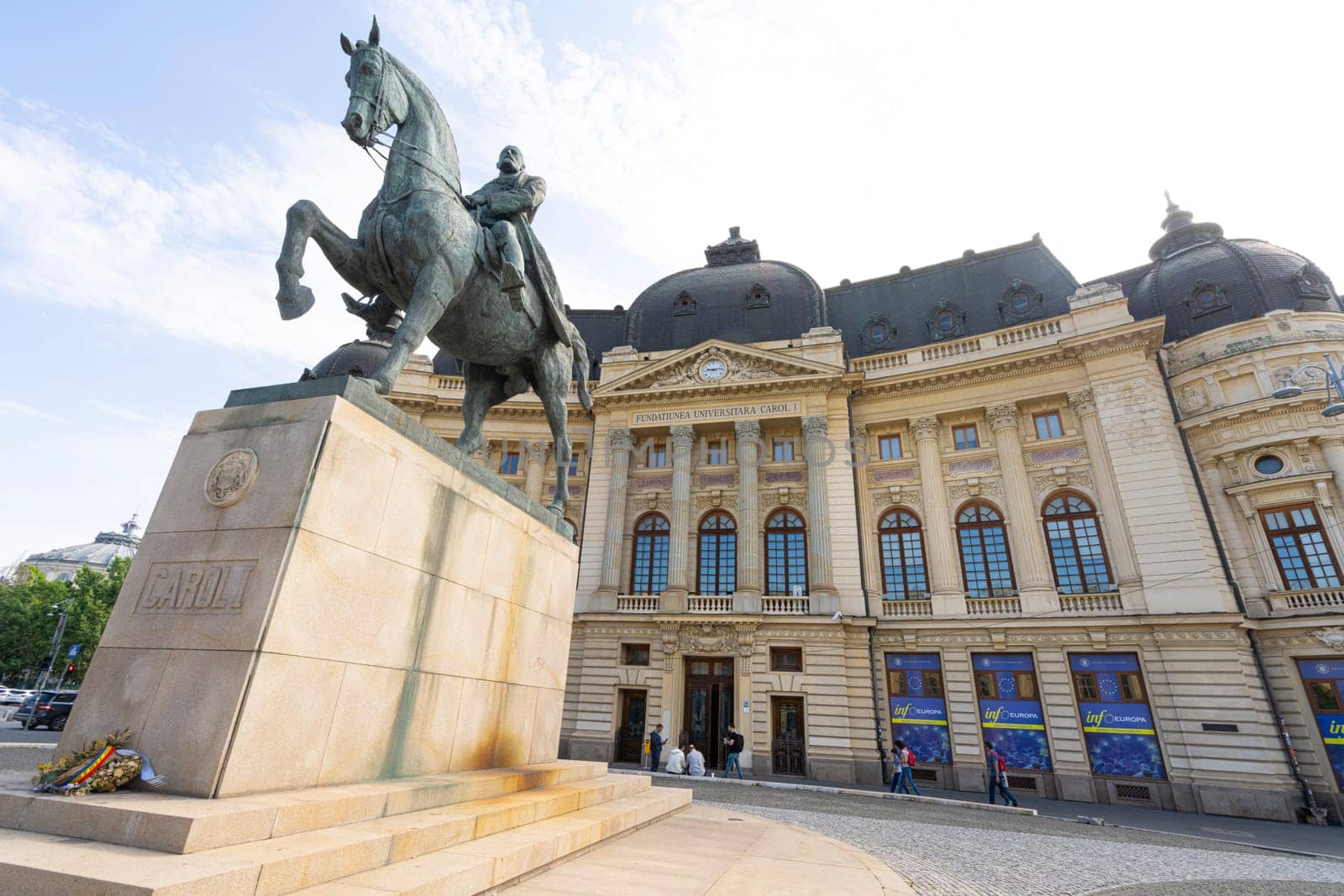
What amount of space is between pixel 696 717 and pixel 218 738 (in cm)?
2360

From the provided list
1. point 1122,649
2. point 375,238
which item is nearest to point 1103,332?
point 1122,649

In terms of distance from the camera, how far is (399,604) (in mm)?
4926

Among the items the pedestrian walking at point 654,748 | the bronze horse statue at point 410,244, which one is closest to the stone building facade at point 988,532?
the pedestrian walking at point 654,748

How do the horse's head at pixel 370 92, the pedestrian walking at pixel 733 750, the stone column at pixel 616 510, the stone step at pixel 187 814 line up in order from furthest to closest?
the stone column at pixel 616 510
the pedestrian walking at pixel 733 750
the horse's head at pixel 370 92
the stone step at pixel 187 814

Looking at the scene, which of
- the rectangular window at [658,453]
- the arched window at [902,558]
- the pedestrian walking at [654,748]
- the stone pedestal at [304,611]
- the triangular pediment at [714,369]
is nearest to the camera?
the stone pedestal at [304,611]

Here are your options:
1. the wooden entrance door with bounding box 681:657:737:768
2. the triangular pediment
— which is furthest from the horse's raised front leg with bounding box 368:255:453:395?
the triangular pediment

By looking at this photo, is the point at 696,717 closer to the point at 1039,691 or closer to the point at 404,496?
the point at 1039,691

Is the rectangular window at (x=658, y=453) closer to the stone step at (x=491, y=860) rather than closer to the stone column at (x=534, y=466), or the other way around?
the stone column at (x=534, y=466)

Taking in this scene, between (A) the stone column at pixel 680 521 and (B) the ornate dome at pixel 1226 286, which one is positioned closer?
(B) the ornate dome at pixel 1226 286

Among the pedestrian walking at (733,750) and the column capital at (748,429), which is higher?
the column capital at (748,429)

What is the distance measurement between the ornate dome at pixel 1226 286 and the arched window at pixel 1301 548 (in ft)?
25.5

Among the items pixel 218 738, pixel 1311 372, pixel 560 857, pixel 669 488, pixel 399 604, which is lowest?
pixel 560 857

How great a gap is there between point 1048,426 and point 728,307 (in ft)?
53.7

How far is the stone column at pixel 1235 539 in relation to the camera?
2167cm
